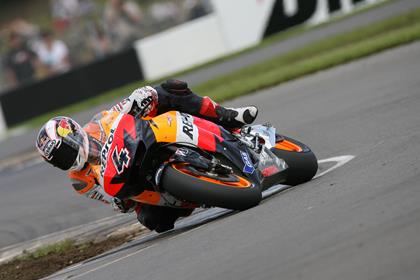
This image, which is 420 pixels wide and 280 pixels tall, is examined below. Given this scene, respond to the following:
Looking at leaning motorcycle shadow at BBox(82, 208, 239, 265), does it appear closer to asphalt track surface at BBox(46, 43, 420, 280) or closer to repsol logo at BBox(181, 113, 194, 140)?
asphalt track surface at BBox(46, 43, 420, 280)

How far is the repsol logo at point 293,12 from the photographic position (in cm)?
2258

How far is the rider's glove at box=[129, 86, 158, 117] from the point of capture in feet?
24.1

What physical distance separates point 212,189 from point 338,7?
16439 mm

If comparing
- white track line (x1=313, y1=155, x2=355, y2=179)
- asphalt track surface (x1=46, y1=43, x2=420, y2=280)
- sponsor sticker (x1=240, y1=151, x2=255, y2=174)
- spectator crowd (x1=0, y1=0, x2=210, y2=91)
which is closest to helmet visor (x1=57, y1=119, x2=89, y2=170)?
asphalt track surface (x1=46, y1=43, x2=420, y2=280)

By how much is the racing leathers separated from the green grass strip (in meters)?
8.03

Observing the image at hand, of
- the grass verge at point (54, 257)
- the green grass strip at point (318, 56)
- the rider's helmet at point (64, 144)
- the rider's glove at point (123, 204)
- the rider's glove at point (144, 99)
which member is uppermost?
the rider's glove at point (144, 99)

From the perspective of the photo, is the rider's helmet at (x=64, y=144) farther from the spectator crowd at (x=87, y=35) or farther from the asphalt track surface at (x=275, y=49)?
the spectator crowd at (x=87, y=35)

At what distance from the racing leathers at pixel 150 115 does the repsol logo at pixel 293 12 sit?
49.7 feet

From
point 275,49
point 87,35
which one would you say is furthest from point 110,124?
point 87,35

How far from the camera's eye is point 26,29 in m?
24.2

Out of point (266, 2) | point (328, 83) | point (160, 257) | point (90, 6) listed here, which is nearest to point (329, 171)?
point (160, 257)

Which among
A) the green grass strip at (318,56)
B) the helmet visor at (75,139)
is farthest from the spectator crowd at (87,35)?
the helmet visor at (75,139)

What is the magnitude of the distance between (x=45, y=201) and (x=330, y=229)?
706cm

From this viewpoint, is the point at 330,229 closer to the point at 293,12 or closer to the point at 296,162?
the point at 296,162
